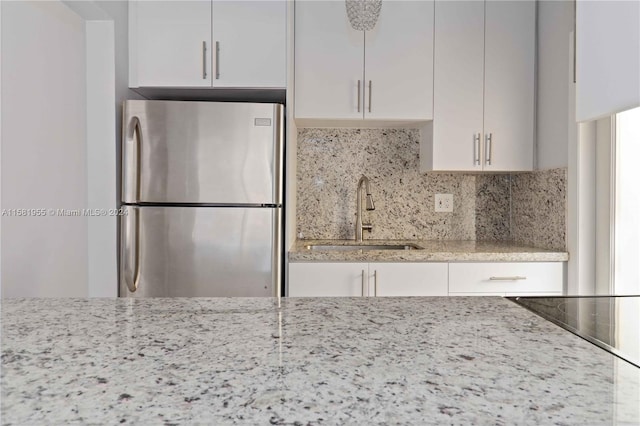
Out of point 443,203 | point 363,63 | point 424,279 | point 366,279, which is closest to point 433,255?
point 424,279

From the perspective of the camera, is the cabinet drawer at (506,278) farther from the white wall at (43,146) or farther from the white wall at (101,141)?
the white wall at (43,146)

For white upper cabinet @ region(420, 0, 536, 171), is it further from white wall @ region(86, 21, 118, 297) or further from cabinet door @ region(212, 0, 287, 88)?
white wall @ region(86, 21, 118, 297)

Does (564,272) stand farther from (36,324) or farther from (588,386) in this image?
(36,324)

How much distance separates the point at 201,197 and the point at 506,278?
58.4 inches

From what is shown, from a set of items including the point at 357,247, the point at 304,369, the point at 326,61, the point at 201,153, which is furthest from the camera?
the point at 357,247

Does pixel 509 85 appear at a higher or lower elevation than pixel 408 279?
higher

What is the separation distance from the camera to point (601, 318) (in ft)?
2.78

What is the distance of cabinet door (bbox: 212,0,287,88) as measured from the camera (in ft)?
7.77

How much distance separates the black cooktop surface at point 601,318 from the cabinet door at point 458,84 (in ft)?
5.18

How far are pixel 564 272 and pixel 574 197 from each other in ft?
1.19

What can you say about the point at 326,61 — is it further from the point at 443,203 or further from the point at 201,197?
the point at 443,203

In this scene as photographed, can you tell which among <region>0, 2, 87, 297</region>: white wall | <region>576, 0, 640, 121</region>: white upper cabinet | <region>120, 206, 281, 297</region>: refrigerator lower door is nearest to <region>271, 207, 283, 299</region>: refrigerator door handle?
<region>120, 206, 281, 297</region>: refrigerator lower door

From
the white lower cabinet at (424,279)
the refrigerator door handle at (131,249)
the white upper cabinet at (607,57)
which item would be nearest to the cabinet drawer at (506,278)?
the white lower cabinet at (424,279)

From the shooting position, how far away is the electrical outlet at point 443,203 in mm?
2998
